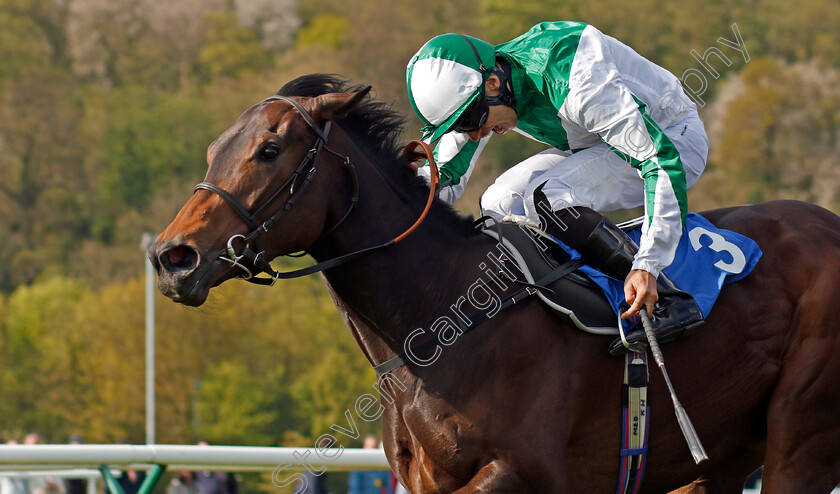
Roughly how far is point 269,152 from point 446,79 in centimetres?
70

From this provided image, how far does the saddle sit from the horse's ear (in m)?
0.70

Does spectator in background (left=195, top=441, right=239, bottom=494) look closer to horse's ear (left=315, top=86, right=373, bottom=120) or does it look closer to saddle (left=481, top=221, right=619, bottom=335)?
saddle (left=481, top=221, right=619, bottom=335)

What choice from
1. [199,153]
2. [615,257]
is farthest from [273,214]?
[199,153]

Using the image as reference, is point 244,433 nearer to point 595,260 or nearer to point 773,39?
point 773,39

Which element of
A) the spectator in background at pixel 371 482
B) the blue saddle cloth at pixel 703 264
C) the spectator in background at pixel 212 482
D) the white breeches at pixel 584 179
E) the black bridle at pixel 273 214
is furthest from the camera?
the spectator in background at pixel 212 482

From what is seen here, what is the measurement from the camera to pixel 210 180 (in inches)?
132

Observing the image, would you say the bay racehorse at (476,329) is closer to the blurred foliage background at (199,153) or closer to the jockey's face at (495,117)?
the jockey's face at (495,117)

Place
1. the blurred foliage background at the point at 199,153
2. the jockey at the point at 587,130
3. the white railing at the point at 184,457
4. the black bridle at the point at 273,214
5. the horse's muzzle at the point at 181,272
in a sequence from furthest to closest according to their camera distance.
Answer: the blurred foliage background at the point at 199,153 < the white railing at the point at 184,457 < the jockey at the point at 587,130 < the black bridle at the point at 273,214 < the horse's muzzle at the point at 181,272

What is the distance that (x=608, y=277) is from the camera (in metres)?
3.74

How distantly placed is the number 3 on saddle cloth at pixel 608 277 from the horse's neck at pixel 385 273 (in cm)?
25

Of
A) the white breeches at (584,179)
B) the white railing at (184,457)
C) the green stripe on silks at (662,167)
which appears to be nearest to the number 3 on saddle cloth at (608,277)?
the white breeches at (584,179)

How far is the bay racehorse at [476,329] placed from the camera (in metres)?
3.37

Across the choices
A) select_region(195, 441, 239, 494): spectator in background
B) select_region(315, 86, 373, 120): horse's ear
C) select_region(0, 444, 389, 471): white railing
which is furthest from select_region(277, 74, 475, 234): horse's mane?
select_region(195, 441, 239, 494): spectator in background

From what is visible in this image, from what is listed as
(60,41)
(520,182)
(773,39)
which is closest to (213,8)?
(60,41)
